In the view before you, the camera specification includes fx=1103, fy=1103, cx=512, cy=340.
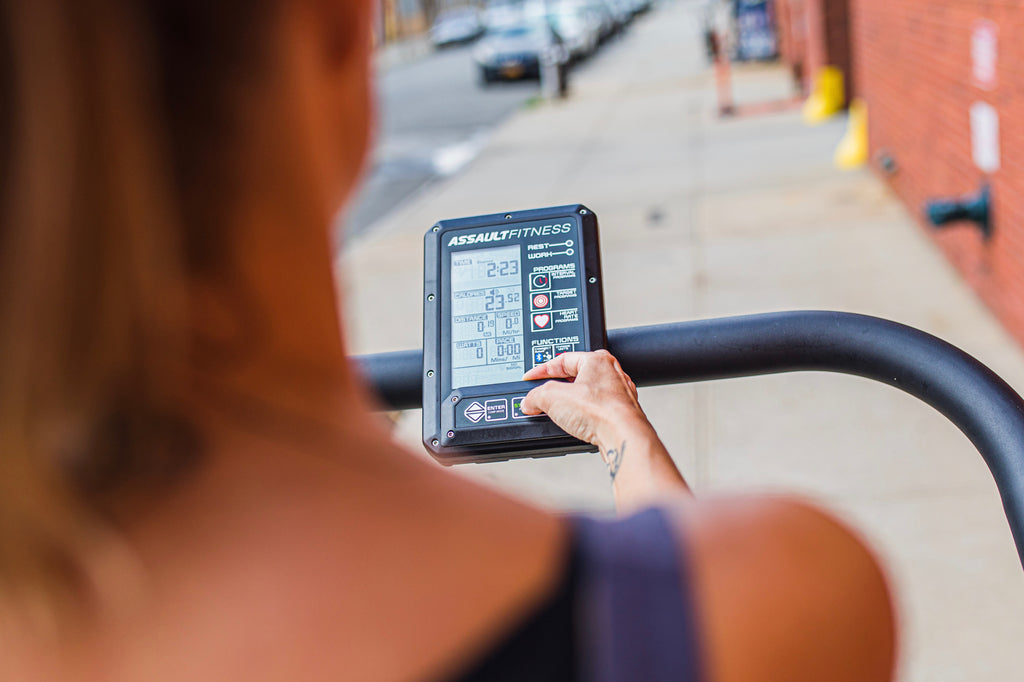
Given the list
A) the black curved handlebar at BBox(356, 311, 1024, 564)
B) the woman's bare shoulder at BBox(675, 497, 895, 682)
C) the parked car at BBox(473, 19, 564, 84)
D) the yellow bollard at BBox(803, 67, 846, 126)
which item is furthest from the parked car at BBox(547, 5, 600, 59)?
the woman's bare shoulder at BBox(675, 497, 895, 682)

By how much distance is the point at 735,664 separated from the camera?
2.43 feet

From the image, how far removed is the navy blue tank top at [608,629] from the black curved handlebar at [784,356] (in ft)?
3.03

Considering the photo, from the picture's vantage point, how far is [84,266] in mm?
643

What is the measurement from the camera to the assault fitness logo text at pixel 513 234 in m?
1.84

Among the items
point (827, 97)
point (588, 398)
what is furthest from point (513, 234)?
point (827, 97)

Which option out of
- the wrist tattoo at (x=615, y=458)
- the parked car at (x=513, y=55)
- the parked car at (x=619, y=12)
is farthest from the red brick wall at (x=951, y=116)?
the parked car at (x=619, y=12)

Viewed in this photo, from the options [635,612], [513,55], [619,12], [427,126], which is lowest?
[427,126]

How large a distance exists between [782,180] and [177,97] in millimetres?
9594

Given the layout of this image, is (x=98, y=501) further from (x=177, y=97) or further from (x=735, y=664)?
(x=735, y=664)

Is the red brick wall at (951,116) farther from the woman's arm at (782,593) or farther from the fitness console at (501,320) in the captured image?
the woman's arm at (782,593)

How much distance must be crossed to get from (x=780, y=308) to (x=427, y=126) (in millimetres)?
13390

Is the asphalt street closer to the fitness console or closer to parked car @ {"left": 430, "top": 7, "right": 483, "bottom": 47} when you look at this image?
the fitness console

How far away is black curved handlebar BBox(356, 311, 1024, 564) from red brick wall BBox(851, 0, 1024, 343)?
12.3ft

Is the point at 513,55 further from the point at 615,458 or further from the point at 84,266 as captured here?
the point at 84,266
